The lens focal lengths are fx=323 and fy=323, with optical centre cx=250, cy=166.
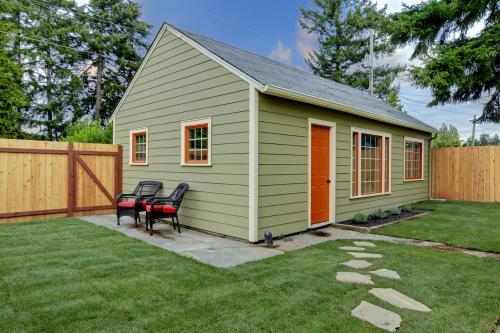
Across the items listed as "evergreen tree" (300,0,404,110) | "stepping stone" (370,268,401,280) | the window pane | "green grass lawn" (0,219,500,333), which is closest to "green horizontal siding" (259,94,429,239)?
the window pane

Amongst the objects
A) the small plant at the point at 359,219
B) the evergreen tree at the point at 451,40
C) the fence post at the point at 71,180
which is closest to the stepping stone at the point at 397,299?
the small plant at the point at 359,219

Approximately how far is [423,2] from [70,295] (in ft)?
33.2

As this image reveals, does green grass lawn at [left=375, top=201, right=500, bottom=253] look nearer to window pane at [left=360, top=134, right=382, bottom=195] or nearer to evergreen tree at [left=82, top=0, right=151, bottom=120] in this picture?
window pane at [left=360, top=134, right=382, bottom=195]

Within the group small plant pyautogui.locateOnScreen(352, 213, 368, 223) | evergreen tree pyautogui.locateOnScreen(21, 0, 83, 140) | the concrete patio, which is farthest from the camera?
evergreen tree pyautogui.locateOnScreen(21, 0, 83, 140)

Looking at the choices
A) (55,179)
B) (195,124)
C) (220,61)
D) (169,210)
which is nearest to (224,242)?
(169,210)

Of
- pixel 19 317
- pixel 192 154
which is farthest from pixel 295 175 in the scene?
pixel 19 317

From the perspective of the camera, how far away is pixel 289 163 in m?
5.77

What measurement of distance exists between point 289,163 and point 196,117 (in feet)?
6.73

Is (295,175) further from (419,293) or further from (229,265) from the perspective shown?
(419,293)

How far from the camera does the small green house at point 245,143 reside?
5.35 metres

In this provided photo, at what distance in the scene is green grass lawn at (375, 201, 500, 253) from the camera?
17.5 ft

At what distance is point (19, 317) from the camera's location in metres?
2.61

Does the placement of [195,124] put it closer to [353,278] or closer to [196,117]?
[196,117]

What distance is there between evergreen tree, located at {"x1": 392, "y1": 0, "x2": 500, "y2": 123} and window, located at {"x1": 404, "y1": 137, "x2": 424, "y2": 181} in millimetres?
2228
